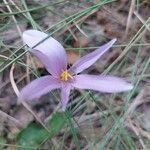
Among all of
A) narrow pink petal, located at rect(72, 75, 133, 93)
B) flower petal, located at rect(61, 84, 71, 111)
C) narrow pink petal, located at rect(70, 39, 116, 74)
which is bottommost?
flower petal, located at rect(61, 84, 71, 111)

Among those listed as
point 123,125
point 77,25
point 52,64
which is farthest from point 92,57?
point 77,25

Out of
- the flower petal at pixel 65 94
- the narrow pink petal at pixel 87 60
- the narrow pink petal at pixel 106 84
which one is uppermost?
the narrow pink petal at pixel 87 60

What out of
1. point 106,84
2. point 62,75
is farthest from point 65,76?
point 106,84

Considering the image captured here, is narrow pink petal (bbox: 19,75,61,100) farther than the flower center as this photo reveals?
No

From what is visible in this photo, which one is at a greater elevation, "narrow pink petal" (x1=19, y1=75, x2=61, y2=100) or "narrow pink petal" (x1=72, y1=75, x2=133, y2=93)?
"narrow pink petal" (x1=19, y1=75, x2=61, y2=100)

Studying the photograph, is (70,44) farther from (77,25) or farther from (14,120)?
(14,120)

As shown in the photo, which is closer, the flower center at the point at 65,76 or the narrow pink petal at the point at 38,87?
the narrow pink petal at the point at 38,87

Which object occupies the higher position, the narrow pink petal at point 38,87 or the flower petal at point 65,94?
the narrow pink petal at point 38,87
